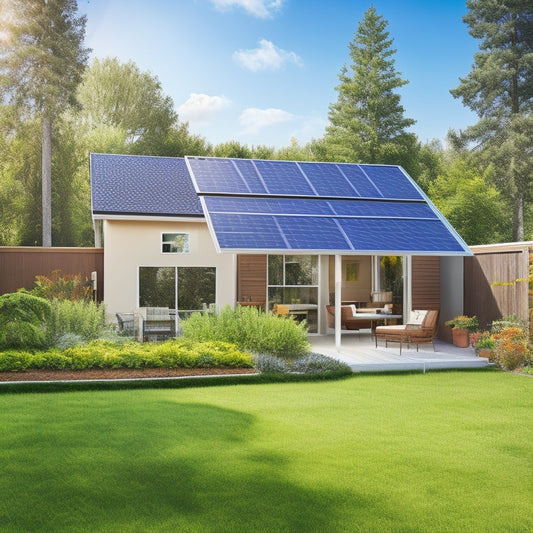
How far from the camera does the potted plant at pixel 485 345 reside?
13596 millimetres

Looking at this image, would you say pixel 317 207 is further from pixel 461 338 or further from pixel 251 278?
pixel 461 338

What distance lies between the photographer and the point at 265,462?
6562 millimetres

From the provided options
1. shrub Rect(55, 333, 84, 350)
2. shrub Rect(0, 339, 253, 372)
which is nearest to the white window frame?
shrub Rect(55, 333, 84, 350)

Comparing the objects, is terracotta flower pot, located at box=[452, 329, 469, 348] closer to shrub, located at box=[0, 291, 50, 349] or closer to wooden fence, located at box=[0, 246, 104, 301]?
shrub, located at box=[0, 291, 50, 349]

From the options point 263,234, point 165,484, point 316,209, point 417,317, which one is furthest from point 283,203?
point 165,484

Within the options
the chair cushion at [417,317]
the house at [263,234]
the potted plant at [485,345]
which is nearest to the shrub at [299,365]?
the house at [263,234]

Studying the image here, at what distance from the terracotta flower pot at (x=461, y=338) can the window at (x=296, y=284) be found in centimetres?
376

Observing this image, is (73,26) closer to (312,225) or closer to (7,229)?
(7,229)

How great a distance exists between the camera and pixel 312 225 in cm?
1468

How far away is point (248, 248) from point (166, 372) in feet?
10.3

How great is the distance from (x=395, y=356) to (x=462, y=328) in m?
2.90

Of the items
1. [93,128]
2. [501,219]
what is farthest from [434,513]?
[93,128]

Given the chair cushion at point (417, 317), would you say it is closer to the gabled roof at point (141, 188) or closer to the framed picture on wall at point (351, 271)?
the framed picture on wall at point (351, 271)

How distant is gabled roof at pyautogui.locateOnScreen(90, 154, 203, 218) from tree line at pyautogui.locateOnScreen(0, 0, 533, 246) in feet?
47.6
